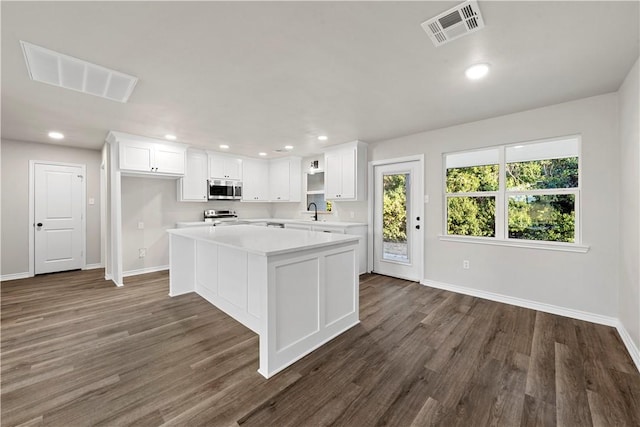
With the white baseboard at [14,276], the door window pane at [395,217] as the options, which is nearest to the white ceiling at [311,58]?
the door window pane at [395,217]

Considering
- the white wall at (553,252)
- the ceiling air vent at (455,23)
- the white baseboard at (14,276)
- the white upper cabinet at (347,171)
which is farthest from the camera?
the white upper cabinet at (347,171)

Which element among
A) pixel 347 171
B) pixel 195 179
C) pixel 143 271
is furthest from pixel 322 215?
pixel 143 271

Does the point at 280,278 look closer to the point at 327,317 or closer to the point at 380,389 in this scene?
the point at 327,317

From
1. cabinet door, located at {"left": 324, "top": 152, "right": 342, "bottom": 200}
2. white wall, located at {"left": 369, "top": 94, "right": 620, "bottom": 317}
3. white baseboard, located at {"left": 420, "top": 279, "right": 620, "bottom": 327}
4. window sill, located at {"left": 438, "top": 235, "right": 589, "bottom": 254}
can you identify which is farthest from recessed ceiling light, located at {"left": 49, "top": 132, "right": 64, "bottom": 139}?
white baseboard, located at {"left": 420, "top": 279, "right": 620, "bottom": 327}

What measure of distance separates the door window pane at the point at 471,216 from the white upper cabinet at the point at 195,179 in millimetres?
4576

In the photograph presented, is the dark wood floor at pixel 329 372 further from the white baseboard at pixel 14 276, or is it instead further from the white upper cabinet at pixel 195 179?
the white upper cabinet at pixel 195 179

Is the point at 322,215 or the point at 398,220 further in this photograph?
the point at 322,215

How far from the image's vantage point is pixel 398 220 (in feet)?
15.0

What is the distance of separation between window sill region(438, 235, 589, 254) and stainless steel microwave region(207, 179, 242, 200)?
4.24 m

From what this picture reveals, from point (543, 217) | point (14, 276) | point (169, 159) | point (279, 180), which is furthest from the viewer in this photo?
point (279, 180)

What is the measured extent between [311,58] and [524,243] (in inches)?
128

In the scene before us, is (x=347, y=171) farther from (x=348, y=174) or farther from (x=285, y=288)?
(x=285, y=288)

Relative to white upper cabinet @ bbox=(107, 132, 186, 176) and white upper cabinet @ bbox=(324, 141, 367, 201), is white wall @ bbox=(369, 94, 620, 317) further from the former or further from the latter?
white upper cabinet @ bbox=(107, 132, 186, 176)

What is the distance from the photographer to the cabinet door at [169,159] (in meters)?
4.55
